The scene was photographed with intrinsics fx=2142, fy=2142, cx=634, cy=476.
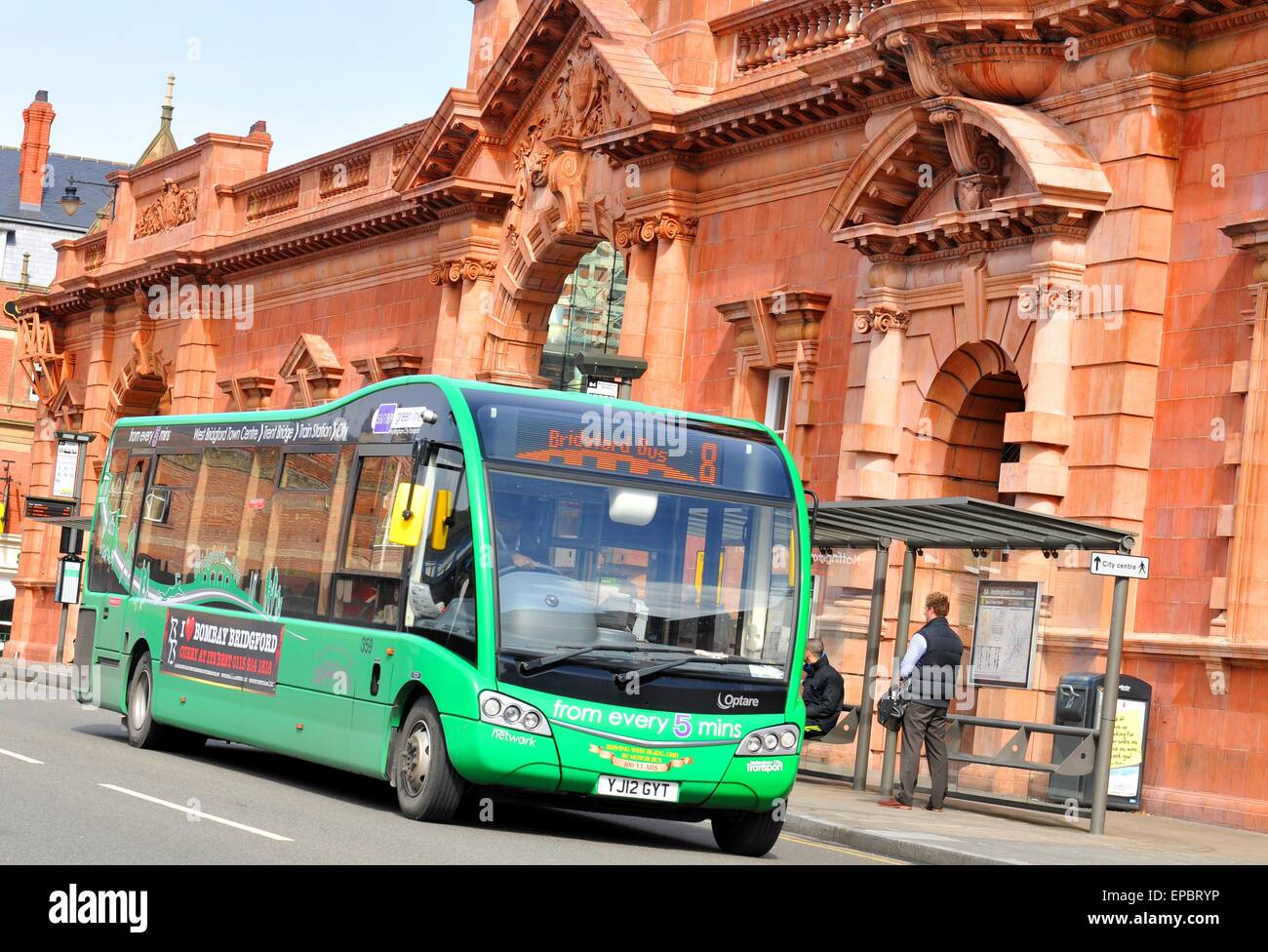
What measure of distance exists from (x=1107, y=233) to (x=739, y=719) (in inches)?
349

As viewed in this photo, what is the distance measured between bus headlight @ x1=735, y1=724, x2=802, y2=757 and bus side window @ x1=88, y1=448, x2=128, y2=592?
30.7 feet

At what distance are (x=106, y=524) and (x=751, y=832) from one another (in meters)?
10.1

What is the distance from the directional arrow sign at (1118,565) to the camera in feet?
55.3

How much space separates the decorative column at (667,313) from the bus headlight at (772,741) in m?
14.7

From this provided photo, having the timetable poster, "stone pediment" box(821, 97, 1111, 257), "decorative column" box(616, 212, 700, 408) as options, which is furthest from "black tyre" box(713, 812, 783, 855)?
"decorative column" box(616, 212, 700, 408)

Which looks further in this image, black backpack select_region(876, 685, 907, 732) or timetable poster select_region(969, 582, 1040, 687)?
black backpack select_region(876, 685, 907, 732)

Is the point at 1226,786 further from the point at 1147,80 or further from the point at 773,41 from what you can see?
the point at 773,41

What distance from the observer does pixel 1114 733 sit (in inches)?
750

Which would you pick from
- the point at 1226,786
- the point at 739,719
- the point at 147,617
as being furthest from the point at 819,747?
the point at 739,719

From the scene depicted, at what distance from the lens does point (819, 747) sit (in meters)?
24.2

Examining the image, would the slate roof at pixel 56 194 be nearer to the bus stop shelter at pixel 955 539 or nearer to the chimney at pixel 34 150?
the chimney at pixel 34 150

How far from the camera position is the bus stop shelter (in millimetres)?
17203

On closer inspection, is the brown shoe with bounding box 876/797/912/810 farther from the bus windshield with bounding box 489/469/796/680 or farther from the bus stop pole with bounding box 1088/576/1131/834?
the bus windshield with bounding box 489/469/796/680

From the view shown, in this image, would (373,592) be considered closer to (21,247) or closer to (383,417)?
(383,417)
